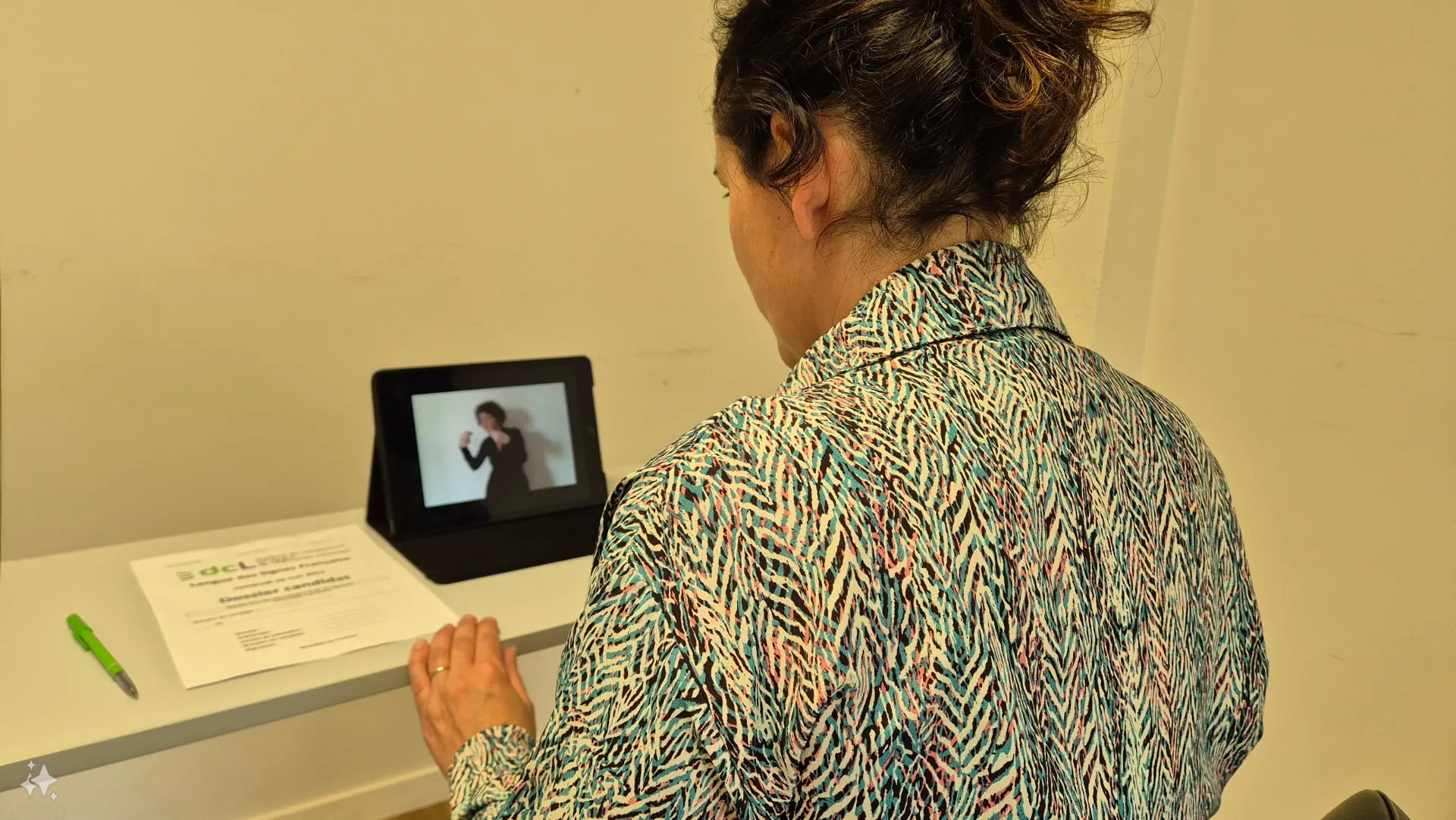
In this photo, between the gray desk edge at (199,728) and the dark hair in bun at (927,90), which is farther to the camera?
the gray desk edge at (199,728)

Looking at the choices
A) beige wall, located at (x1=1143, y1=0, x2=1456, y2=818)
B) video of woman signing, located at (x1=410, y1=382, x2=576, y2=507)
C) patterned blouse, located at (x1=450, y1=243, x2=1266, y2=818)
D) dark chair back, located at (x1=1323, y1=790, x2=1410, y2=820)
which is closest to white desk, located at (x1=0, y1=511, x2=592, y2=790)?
video of woman signing, located at (x1=410, y1=382, x2=576, y2=507)

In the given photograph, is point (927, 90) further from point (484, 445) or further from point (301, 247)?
point (301, 247)

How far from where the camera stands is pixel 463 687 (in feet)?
2.90

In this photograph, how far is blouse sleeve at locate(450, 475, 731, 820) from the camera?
0.52m

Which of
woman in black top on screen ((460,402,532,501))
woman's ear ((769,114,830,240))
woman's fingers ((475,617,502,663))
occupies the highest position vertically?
woman's ear ((769,114,830,240))

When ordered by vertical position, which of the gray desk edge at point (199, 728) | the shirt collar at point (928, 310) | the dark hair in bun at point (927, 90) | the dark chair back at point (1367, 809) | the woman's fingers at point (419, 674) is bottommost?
the gray desk edge at point (199, 728)

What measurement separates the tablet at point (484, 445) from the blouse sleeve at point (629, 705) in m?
0.65

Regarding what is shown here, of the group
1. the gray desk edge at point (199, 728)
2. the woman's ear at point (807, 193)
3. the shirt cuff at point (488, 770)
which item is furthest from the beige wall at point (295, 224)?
the woman's ear at point (807, 193)

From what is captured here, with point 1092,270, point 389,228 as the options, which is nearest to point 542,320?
point 389,228

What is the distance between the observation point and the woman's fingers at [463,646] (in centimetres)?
92

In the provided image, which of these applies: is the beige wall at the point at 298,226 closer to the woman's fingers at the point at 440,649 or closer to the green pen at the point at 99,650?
the green pen at the point at 99,650

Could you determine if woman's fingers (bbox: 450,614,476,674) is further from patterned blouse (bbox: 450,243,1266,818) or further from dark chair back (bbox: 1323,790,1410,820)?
dark chair back (bbox: 1323,790,1410,820)

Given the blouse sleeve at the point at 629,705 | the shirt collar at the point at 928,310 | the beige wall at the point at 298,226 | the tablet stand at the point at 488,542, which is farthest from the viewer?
the beige wall at the point at 298,226

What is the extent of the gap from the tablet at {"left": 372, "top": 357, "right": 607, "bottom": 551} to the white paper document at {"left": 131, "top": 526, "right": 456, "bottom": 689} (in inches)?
3.2
